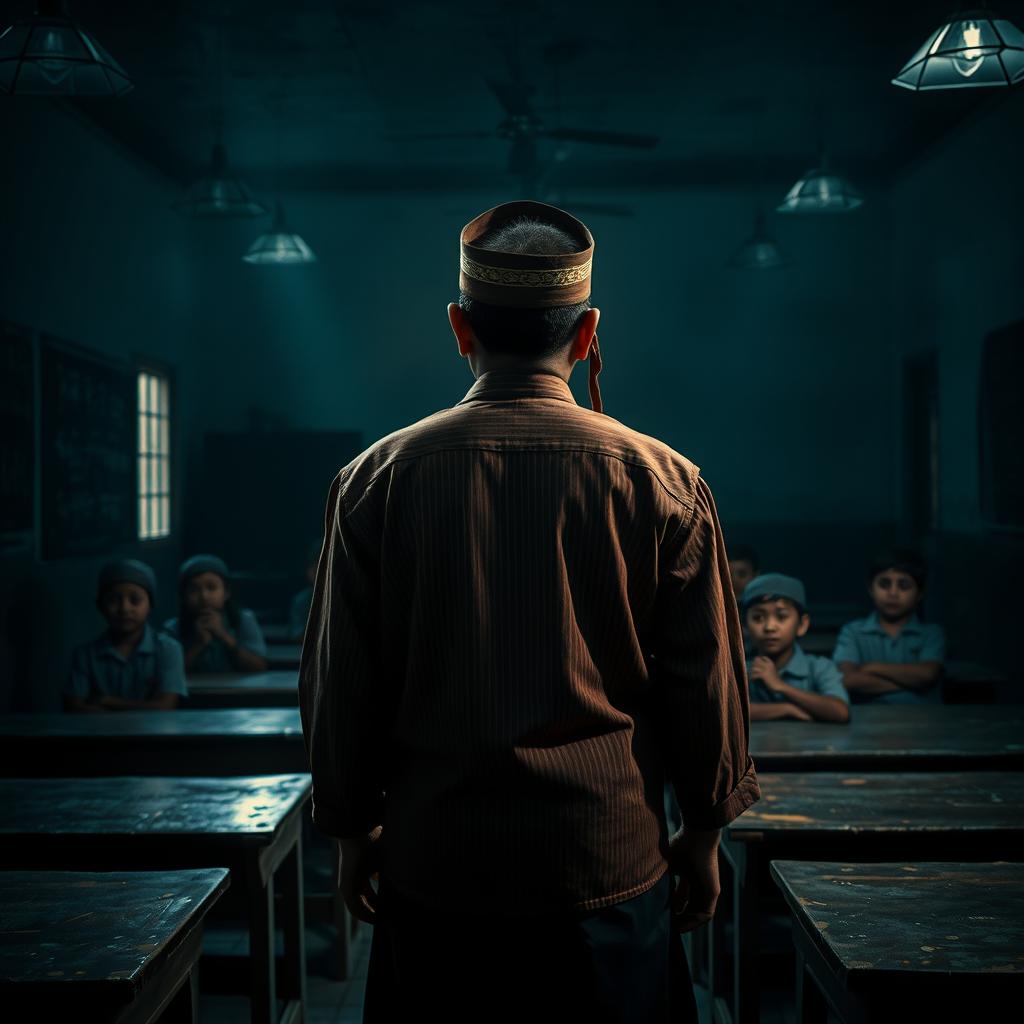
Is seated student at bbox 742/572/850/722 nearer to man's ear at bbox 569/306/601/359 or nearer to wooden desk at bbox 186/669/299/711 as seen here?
wooden desk at bbox 186/669/299/711

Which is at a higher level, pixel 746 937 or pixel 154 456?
pixel 154 456

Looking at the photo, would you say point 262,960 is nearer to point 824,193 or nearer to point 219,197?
point 219,197

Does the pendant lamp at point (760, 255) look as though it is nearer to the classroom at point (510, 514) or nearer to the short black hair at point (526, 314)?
the classroom at point (510, 514)

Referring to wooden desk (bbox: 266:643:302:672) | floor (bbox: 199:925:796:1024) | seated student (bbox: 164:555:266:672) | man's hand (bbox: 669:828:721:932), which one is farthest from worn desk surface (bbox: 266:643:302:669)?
man's hand (bbox: 669:828:721:932)

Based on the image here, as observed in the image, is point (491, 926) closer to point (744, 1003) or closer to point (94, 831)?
point (94, 831)

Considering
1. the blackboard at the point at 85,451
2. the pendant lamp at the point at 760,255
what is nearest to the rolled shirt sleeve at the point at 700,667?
the blackboard at the point at 85,451

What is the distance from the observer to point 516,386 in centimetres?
128

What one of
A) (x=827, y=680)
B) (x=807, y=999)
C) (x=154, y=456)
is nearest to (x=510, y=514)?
(x=807, y=999)

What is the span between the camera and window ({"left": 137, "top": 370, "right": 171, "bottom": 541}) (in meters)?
6.95

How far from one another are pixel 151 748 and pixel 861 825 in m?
1.83

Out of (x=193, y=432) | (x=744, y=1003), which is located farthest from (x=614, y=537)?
(x=193, y=432)

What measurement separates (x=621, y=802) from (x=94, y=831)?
1221 millimetres

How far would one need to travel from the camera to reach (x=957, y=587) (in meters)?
6.44

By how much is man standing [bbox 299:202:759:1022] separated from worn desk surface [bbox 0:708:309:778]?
1708mm
